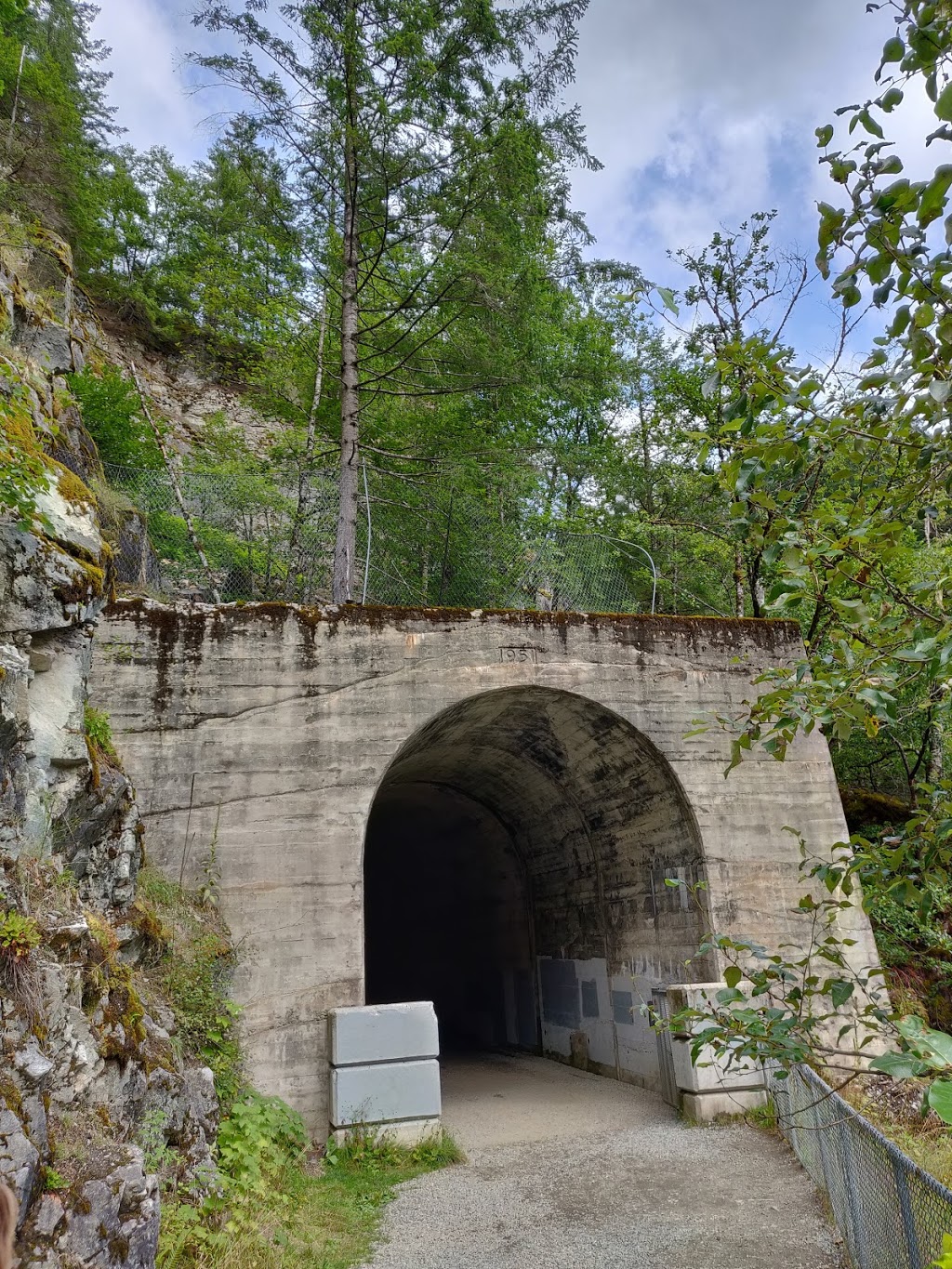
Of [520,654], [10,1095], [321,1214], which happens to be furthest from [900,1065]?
[520,654]

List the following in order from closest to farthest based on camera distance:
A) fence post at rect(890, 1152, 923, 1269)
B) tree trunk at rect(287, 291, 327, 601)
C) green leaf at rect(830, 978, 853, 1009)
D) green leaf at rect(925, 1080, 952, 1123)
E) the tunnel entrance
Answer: green leaf at rect(925, 1080, 952, 1123) < green leaf at rect(830, 978, 853, 1009) < fence post at rect(890, 1152, 923, 1269) < the tunnel entrance < tree trunk at rect(287, 291, 327, 601)

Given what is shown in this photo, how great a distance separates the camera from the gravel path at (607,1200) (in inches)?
202

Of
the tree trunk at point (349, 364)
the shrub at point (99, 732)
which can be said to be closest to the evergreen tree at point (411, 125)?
the tree trunk at point (349, 364)

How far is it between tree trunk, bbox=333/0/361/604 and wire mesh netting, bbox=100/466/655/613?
1.19ft

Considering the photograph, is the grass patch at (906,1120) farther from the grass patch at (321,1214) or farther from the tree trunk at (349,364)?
the tree trunk at (349,364)

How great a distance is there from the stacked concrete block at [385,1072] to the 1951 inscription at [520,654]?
3632 millimetres

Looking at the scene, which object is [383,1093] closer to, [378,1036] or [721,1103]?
[378,1036]

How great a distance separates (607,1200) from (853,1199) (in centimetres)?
229

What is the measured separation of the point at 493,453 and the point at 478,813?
5862 mm

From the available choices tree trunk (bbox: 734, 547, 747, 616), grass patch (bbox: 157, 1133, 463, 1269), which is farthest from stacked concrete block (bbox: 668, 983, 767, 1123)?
tree trunk (bbox: 734, 547, 747, 616)

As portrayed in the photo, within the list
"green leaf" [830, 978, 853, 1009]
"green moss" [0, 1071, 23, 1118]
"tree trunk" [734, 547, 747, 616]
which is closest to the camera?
"green leaf" [830, 978, 853, 1009]

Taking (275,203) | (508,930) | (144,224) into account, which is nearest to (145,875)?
(508,930)

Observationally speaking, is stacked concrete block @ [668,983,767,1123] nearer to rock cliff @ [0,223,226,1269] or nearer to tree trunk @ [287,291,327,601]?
rock cliff @ [0,223,226,1269]

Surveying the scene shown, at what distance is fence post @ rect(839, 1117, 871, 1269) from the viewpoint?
4.19 meters
